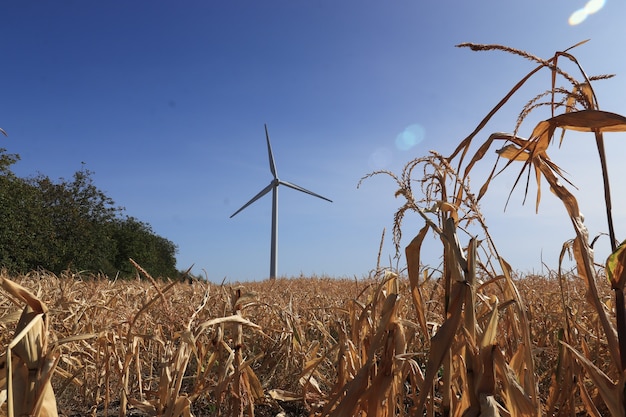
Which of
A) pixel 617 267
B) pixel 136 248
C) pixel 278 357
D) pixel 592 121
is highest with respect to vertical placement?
pixel 136 248

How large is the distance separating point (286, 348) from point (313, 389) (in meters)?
0.61

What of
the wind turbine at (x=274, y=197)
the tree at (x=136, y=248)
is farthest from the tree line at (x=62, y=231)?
the wind turbine at (x=274, y=197)

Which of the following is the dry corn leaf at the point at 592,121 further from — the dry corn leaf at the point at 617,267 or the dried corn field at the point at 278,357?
the dried corn field at the point at 278,357

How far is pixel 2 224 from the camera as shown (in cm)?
1573

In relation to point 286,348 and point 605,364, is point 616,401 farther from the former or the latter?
point 286,348

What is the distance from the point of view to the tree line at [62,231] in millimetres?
16406

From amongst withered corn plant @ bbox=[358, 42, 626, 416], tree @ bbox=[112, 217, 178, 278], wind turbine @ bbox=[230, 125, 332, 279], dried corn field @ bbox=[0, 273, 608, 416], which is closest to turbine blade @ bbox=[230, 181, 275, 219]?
wind turbine @ bbox=[230, 125, 332, 279]

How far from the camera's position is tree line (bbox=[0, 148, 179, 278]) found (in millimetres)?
16406

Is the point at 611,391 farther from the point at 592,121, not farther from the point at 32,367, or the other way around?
the point at 32,367

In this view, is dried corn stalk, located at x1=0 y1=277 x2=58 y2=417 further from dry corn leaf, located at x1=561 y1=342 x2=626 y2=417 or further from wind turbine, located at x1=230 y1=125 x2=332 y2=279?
wind turbine, located at x1=230 y1=125 x2=332 y2=279

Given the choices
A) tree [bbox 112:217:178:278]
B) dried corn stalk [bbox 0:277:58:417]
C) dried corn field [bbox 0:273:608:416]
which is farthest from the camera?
tree [bbox 112:217:178:278]

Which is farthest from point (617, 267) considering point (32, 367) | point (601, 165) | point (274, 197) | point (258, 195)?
point (274, 197)

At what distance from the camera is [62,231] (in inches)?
800

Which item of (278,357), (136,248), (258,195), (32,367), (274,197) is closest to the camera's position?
(32,367)
